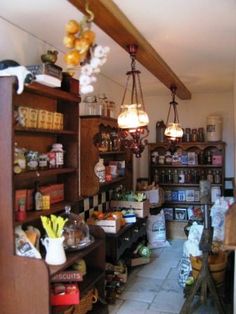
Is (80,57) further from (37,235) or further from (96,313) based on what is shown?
(96,313)

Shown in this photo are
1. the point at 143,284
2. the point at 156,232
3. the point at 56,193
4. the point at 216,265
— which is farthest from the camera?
the point at 156,232

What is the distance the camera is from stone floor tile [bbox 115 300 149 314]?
9.96 ft

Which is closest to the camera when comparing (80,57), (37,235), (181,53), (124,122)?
(80,57)

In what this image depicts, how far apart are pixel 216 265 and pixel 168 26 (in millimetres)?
1997

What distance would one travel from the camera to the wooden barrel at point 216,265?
3.01 m

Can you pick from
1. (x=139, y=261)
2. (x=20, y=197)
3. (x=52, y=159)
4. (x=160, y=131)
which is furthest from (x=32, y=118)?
(x=160, y=131)

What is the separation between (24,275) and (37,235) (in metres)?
0.31

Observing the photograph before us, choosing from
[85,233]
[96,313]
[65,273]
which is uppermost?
[85,233]

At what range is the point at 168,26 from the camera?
251cm

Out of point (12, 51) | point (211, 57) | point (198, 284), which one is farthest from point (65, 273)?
point (211, 57)

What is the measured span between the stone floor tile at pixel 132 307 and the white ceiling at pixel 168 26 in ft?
7.50

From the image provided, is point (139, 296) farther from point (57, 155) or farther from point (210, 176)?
point (210, 176)

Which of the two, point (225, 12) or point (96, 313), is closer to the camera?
point (225, 12)

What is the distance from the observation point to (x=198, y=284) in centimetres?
274
